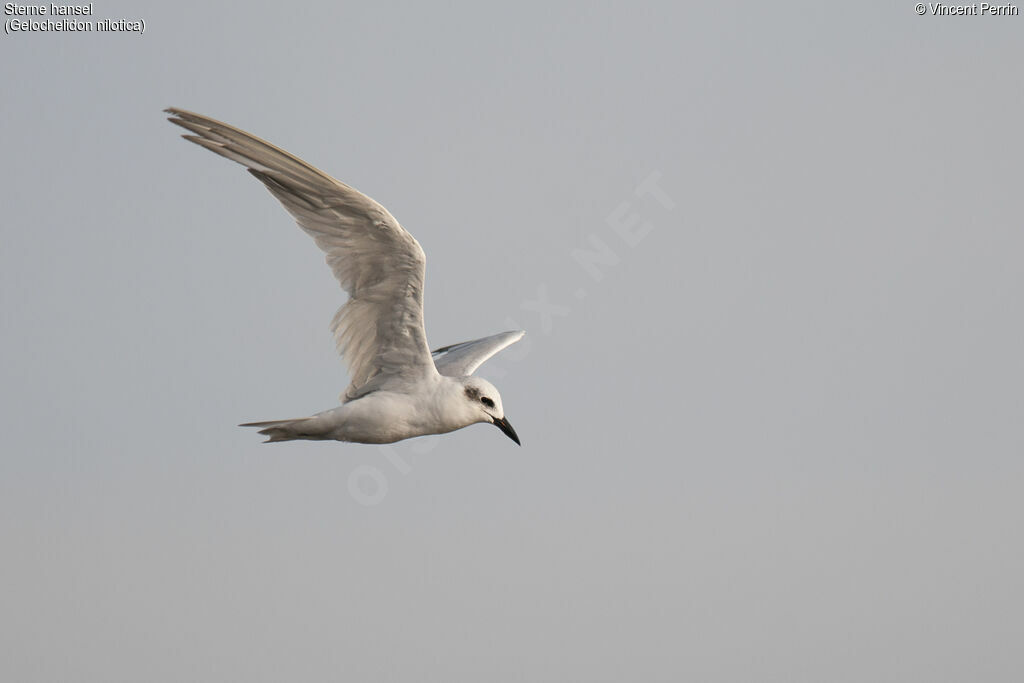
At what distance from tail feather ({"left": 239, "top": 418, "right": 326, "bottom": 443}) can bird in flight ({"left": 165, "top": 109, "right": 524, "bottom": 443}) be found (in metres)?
0.01


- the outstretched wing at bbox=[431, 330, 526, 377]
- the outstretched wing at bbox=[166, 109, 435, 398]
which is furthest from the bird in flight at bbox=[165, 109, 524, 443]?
the outstretched wing at bbox=[431, 330, 526, 377]

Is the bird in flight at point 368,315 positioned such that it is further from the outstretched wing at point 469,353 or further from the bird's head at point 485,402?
the outstretched wing at point 469,353

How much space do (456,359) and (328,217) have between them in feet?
15.4

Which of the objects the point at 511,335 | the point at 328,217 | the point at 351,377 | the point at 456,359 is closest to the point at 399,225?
the point at 328,217

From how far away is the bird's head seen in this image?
18625mm

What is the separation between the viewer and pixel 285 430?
1811 cm

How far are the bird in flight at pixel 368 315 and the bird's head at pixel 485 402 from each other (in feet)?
0.05

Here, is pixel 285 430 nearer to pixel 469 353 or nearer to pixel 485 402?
pixel 485 402

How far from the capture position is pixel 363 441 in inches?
724

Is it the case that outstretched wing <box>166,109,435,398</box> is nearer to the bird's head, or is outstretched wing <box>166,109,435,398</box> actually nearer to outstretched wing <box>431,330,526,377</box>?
the bird's head

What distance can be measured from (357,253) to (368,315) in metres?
1.12

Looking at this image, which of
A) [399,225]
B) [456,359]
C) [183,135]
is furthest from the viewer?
[456,359]

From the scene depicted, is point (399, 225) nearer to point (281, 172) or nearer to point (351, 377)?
point (281, 172)

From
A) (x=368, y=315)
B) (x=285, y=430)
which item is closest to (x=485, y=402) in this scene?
(x=368, y=315)
